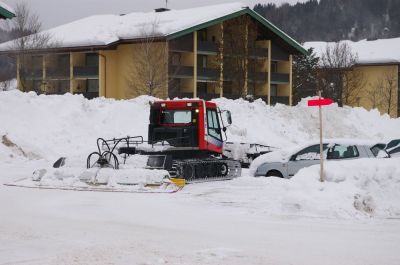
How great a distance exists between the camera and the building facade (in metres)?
46.1

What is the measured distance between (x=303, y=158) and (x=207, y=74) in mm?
33198

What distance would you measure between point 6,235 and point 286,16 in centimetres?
14094

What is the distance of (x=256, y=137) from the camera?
34562mm

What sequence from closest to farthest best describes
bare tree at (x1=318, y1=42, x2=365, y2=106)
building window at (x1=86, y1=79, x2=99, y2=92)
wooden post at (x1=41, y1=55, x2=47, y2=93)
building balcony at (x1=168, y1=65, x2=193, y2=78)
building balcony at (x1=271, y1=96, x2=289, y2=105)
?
wooden post at (x1=41, y1=55, x2=47, y2=93)
building balcony at (x1=168, y1=65, x2=193, y2=78)
building window at (x1=86, y1=79, x2=99, y2=92)
building balcony at (x1=271, y1=96, x2=289, y2=105)
bare tree at (x1=318, y1=42, x2=365, y2=106)

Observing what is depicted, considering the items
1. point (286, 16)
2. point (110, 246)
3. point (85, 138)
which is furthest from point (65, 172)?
point (286, 16)

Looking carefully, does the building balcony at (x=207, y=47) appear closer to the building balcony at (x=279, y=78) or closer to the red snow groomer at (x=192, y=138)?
the building balcony at (x=279, y=78)

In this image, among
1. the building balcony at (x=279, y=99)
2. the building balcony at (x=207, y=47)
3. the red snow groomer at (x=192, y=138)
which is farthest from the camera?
A: the building balcony at (x=279, y=99)

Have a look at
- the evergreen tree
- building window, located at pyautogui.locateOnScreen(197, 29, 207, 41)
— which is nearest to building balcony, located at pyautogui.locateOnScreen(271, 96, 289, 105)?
building window, located at pyautogui.locateOnScreen(197, 29, 207, 41)

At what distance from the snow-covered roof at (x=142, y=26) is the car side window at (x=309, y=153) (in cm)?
2856

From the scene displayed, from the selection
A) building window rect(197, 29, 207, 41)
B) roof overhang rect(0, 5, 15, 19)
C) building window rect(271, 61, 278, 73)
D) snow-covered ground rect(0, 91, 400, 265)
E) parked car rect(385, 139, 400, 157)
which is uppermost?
building window rect(197, 29, 207, 41)

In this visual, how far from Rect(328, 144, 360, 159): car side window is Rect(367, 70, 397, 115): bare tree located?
173 ft

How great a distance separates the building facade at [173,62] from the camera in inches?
1813

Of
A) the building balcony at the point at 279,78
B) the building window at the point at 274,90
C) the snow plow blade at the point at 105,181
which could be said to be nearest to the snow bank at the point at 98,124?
the snow plow blade at the point at 105,181

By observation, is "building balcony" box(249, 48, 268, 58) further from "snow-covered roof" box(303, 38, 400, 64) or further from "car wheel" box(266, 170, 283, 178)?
"car wheel" box(266, 170, 283, 178)
